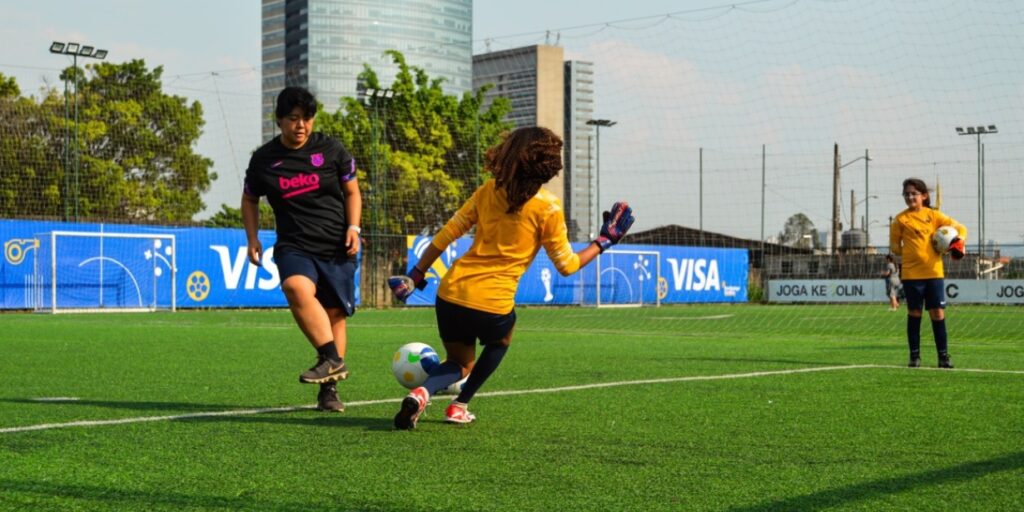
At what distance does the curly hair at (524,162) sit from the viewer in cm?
572

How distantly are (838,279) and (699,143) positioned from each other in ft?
73.3

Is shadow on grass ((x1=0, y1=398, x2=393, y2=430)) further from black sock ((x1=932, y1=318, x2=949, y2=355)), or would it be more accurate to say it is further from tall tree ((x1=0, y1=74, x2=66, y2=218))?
tall tree ((x1=0, y1=74, x2=66, y2=218))

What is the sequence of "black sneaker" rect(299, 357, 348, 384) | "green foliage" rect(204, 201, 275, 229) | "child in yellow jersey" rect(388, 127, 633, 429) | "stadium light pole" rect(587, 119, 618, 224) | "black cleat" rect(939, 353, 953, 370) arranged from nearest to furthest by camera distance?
"child in yellow jersey" rect(388, 127, 633, 429)
"black sneaker" rect(299, 357, 348, 384)
"black cleat" rect(939, 353, 953, 370)
"stadium light pole" rect(587, 119, 618, 224)
"green foliage" rect(204, 201, 275, 229)

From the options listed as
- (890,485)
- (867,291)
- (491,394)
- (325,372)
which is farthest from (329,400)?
(867,291)

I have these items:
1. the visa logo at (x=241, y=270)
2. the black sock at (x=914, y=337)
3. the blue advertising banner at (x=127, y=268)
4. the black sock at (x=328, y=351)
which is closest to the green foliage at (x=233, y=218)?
the visa logo at (x=241, y=270)

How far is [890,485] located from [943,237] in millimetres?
7037

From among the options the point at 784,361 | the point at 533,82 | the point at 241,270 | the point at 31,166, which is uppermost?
the point at 533,82

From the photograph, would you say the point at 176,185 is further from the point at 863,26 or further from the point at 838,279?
the point at 863,26

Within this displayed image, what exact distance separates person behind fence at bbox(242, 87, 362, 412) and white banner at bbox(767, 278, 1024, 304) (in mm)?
35621

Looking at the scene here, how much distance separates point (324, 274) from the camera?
22.0 ft

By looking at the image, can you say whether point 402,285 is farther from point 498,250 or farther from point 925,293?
point 925,293

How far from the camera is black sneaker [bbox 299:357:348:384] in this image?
623cm

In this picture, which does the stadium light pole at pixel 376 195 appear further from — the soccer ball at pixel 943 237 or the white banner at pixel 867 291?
the soccer ball at pixel 943 237

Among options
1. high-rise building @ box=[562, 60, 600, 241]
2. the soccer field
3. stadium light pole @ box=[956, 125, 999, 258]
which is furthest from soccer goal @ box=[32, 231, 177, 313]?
the soccer field
